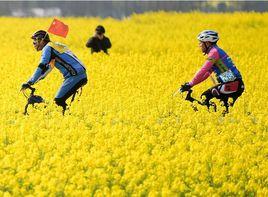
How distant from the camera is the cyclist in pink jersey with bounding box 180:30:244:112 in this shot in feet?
34.6

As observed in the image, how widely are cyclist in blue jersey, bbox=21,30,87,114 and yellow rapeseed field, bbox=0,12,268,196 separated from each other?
424 mm

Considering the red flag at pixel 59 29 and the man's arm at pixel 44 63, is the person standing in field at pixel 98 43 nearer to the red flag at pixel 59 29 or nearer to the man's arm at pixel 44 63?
the red flag at pixel 59 29

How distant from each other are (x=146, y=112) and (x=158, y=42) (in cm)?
1235

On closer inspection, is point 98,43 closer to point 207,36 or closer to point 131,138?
point 207,36

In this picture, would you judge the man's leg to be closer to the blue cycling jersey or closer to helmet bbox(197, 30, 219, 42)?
the blue cycling jersey

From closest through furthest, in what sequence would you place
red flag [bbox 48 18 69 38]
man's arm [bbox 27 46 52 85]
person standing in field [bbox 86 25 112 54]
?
man's arm [bbox 27 46 52 85] → red flag [bbox 48 18 69 38] → person standing in field [bbox 86 25 112 54]

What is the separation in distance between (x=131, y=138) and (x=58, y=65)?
208cm

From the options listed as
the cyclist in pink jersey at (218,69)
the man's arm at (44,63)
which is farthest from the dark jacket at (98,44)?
the man's arm at (44,63)

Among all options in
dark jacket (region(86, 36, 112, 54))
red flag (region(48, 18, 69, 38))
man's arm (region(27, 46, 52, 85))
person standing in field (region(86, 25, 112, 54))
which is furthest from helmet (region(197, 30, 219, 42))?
dark jacket (region(86, 36, 112, 54))

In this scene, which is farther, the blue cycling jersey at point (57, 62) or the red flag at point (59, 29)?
the red flag at point (59, 29)

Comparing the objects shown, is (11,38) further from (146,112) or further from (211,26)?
(146,112)

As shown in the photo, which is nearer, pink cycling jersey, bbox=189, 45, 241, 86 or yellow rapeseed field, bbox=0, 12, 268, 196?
yellow rapeseed field, bbox=0, 12, 268, 196

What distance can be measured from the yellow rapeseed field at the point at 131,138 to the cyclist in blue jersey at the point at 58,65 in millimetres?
424

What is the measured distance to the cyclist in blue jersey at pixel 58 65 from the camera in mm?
10102
